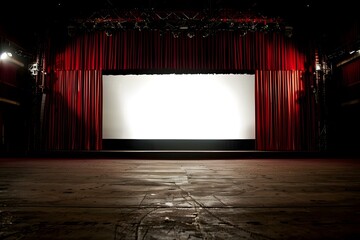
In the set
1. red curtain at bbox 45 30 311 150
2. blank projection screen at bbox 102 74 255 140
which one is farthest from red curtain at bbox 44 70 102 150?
blank projection screen at bbox 102 74 255 140

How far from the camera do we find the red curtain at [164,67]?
732 cm

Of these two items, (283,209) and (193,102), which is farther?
(193,102)

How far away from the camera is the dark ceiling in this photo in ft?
21.4

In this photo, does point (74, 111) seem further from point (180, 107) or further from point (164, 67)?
point (180, 107)

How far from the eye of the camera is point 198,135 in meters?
7.10

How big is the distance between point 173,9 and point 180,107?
2.29m

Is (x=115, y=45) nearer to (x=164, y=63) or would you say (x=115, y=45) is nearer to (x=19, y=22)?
(x=164, y=63)

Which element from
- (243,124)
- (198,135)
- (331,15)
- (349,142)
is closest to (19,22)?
(198,135)

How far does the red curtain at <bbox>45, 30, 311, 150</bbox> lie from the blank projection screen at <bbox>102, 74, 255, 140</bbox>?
239 millimetres

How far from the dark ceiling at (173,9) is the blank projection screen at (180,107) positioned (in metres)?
1.61

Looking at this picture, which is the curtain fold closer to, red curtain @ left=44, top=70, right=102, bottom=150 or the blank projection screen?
the blank projection screen

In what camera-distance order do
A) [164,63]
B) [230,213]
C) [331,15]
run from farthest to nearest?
[164,63] → [331,15] → [230,213]

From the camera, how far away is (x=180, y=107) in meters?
7.22

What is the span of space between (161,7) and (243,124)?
3.36 m
